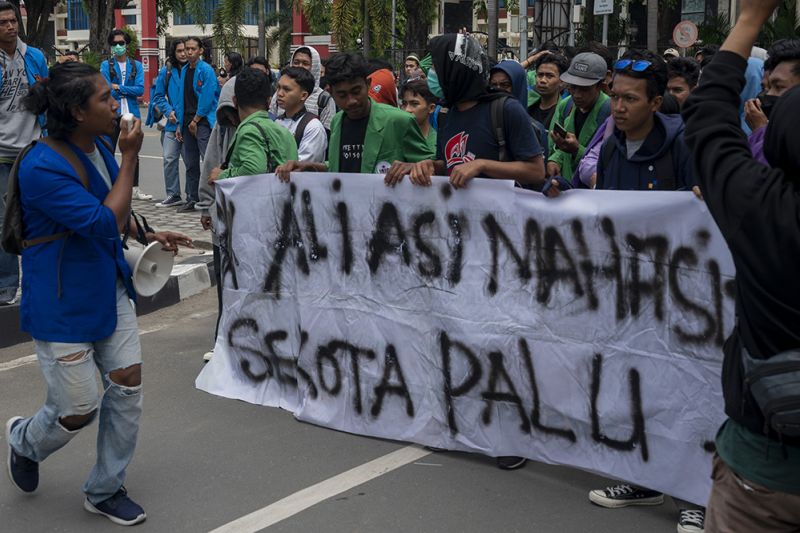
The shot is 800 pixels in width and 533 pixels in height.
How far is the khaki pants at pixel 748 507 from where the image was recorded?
2.30 metres

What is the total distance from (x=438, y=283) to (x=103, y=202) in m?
1.53

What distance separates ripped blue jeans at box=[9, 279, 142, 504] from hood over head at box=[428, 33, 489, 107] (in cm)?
170

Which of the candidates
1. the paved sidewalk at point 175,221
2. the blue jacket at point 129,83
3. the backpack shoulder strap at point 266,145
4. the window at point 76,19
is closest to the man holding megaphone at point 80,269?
the backpack shoulder strap at point 266,145

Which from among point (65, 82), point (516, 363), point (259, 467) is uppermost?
point (65, 82)

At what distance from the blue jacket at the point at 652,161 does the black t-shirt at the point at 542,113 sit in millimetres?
Result: 2630

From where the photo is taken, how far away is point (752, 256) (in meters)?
2.26

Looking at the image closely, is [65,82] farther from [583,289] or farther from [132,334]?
[583,289]

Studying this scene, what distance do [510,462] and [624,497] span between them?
21.7 inches

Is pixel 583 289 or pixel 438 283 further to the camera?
pixel 438 283

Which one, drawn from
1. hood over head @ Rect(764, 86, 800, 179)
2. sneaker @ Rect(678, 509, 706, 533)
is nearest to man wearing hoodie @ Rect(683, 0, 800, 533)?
hood over head @ Rect(764, 86, 800, 179)

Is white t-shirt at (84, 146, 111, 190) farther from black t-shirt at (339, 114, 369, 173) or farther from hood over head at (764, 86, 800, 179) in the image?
hood over head at (764, 86, 800, 179)

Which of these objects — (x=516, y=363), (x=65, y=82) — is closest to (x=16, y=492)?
(x=65, y=82)

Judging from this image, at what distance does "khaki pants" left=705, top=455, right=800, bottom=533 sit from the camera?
230 centimetres

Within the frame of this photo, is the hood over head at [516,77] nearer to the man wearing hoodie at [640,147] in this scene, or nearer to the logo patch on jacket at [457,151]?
the logo patch on jacket at [457,151]
